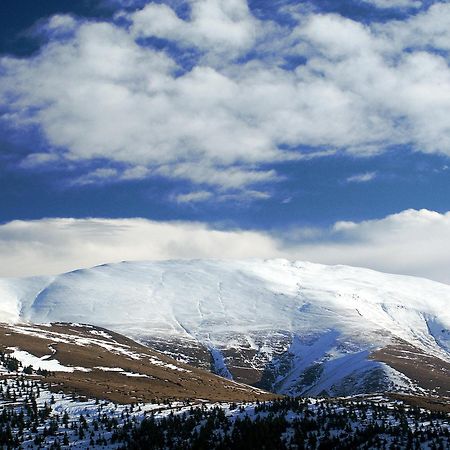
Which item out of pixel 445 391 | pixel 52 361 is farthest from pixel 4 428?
pixel 445 391

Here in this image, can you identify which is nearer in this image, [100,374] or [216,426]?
[216,426]

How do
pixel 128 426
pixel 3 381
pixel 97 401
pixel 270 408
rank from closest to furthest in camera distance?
1. pixel 128 426
2. pixel 270 408
3. pixel 97 401
4. pixel 3 381

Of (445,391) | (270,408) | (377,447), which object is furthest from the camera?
(445,391)

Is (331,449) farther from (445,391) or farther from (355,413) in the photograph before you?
(445,391)

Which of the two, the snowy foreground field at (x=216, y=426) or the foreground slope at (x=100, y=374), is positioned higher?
the snowy foreground field at (x=216, y=426)

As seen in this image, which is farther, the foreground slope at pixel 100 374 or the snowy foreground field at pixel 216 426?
the foreground slope at pixel 100 374

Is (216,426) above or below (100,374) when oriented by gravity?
above

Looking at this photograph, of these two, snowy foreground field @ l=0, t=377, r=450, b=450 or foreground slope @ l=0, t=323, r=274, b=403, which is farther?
foreground slope @ l=0, t=323, r=274, b=403

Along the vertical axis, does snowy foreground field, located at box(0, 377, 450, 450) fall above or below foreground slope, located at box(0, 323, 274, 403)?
above
